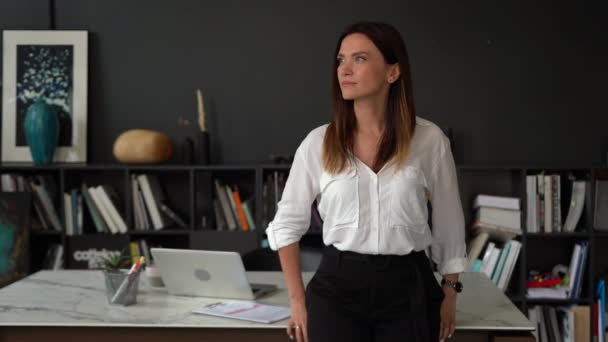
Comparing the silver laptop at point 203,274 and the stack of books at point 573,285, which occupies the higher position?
the silver laptop at point 203,274

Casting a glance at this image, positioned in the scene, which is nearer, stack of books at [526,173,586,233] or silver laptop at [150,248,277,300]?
silver laptop at [150,248,277,300]

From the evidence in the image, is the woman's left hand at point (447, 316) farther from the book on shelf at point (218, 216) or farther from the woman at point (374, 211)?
the book on shelf at point (218, 216)

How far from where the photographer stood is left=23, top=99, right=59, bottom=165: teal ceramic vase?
459 cm

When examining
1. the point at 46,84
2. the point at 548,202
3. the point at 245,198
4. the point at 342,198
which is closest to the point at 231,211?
the point at 245,198

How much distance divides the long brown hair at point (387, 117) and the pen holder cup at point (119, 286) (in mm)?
952

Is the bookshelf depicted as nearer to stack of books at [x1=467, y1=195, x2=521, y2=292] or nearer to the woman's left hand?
stack of books at [x1=467, y1=195, x2=521, y2=292]

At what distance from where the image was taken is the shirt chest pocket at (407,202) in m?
1.94

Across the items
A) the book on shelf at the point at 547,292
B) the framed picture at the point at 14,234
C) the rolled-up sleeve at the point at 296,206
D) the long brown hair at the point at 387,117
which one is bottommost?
the book on shelf at the point at 547,292

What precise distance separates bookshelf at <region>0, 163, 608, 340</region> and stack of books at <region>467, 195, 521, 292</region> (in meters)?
0.06

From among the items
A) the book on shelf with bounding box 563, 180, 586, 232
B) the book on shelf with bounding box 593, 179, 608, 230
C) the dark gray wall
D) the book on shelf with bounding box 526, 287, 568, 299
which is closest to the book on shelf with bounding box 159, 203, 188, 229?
the dark gray wall

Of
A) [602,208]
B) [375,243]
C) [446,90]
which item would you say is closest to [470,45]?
[446,90]

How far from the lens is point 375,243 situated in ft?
6.32

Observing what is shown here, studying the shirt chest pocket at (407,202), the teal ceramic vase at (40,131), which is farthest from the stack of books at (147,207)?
the shirt chest pocket at (407,202)

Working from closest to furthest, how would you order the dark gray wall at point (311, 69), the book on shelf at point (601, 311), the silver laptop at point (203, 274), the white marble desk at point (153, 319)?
the white marble desk at point (153, 319) < the silver laptop at point (203, 274) < the book on shelf at point (601, 311) < the dark gray wall at point (311, 69)
